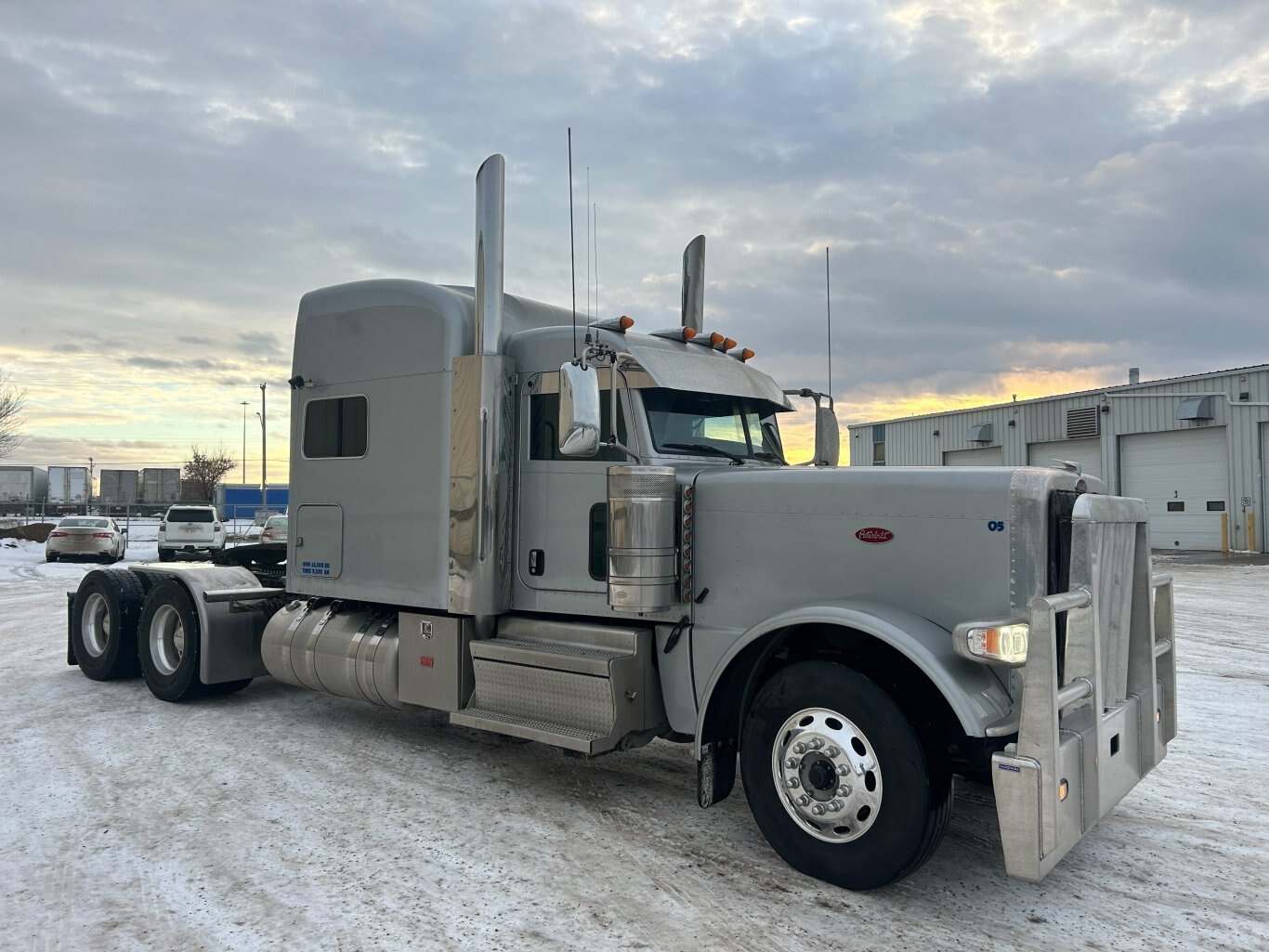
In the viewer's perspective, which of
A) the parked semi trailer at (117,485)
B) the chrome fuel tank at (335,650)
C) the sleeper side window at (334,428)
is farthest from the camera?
the parked semi trailer at (117,485)

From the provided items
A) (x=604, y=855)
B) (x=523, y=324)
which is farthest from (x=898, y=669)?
(x=523, y=324)

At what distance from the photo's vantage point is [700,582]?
15.8ft

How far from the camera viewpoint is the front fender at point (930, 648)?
3.65 m

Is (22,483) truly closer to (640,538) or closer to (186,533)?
(186,533)

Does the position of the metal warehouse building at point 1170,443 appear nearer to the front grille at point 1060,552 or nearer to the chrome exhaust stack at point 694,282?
the chrome exhaust stack at point 694,282

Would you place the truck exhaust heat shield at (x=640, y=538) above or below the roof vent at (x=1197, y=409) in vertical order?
below

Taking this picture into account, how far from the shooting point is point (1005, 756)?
11.5ft

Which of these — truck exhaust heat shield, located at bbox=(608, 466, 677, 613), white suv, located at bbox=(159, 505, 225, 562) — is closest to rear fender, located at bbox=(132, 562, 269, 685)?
truck exhaust heat shield, located at bbox=(608, 466, 677, 613)

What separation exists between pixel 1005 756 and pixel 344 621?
4749mm

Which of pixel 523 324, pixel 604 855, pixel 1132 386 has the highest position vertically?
pixel 1132 386

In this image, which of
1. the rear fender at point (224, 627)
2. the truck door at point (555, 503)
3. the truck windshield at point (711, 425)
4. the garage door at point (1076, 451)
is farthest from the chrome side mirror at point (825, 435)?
the garage door at point (1076, 451)

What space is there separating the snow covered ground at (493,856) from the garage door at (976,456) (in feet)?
89.7

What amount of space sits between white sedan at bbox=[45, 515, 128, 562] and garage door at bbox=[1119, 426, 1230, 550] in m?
30.3

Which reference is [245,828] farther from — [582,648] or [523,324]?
[523,324]
